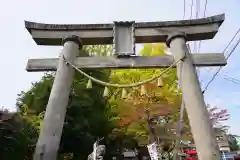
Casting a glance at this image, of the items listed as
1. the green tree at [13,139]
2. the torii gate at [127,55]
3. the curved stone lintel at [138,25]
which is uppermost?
the curved stone lintel at [138,25]

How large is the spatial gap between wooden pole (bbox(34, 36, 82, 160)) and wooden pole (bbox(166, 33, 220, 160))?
10.2 feet

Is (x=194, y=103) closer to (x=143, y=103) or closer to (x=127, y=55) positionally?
(x=127, y=55)

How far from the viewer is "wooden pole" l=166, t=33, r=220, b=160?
575cm

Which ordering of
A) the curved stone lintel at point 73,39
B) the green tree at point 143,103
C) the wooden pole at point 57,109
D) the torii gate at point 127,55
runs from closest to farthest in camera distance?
the wooden pole at point 57,109 → the torii gate at point 127,55 → the curved stone lintel at point 73,39 → the green tree at point 143,103

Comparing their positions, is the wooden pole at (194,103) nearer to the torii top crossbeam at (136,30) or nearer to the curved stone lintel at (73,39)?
the torii top crossbeam at (136,30)

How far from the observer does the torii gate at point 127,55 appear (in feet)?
20.3

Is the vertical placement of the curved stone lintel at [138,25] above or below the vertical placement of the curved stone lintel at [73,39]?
above

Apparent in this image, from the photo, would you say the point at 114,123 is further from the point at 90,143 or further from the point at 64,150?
the point at 64,150

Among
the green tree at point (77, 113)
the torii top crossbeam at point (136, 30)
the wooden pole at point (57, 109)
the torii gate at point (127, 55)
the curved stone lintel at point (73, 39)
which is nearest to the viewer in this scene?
the wooden pole at point (57, 109)

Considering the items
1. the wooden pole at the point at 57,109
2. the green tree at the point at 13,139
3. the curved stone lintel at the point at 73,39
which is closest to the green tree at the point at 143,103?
the green tree at the point at 13,139

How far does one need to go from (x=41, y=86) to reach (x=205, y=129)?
922cm

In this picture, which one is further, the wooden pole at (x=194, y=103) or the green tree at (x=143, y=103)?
the green tree at (x=143, y=103)

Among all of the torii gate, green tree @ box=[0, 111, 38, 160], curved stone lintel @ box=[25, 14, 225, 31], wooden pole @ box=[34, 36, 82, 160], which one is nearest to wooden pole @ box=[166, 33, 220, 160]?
the torii gate

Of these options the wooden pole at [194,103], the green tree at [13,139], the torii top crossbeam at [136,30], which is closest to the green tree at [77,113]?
the green tree at [13,139]
